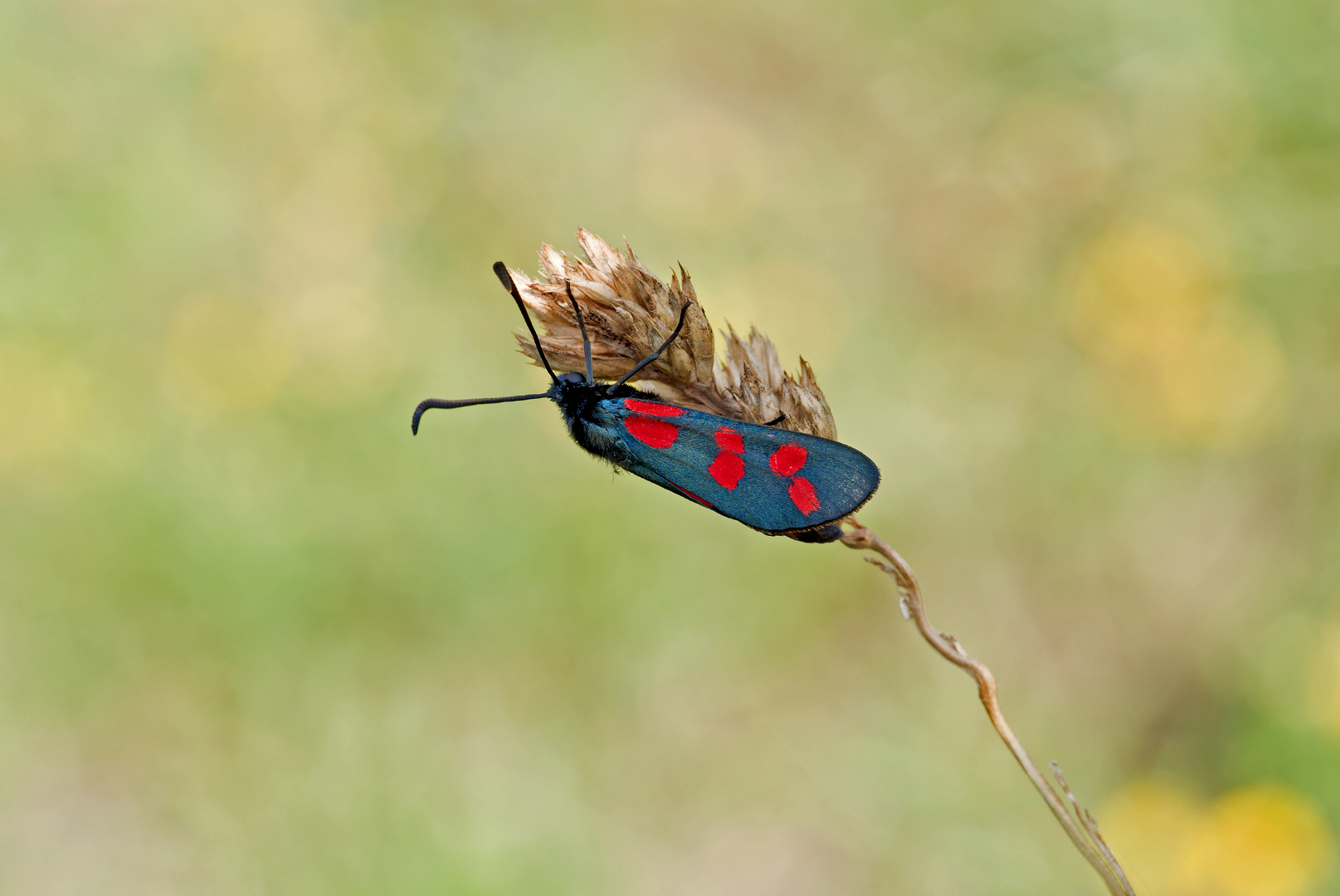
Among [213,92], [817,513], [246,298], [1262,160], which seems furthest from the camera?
[213,92]

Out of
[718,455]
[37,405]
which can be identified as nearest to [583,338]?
[718,455]

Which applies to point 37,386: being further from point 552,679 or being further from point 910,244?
point 910,244

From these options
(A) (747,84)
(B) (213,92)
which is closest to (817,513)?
(A) (747,84)

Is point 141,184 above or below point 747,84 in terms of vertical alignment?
below

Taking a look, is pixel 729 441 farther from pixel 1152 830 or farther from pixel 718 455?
pixel 1152 830

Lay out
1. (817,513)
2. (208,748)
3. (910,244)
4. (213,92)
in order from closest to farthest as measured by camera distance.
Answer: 1. (817,513)
2. (208,748)
3. (910,244)
4. (213,92)

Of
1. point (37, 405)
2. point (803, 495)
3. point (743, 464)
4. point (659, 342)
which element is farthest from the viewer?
point (37, 405)

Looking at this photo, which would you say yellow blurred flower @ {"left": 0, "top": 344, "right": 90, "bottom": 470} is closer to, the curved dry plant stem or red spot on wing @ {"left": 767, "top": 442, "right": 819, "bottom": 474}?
red spot on wing @ {"left": 767, "top": 442, "right": 819, "bottom": 474}
